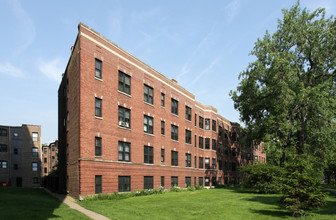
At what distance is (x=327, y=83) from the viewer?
105ft

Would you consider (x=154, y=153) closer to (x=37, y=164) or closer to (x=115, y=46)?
(x=115, y=46)

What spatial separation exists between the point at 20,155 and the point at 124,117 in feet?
157

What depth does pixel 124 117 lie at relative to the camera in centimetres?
3036

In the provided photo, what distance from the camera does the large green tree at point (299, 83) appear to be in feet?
106

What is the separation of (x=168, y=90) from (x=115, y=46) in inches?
472

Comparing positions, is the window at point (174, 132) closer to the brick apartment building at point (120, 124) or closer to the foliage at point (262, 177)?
the brick apartment building at point (120, 124)

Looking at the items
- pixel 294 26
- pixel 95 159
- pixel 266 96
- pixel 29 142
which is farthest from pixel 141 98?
pixel 29 142

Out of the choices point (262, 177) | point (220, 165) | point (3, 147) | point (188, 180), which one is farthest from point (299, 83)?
point (3, 147)

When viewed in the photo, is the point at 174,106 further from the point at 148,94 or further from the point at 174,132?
the point at 148,94

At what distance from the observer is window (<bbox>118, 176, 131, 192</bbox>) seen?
28.5m

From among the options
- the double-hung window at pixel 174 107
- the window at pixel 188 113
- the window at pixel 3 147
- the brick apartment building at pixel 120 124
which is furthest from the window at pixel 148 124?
the window at pixel 3 147

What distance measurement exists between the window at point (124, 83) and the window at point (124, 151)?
5.63 metres

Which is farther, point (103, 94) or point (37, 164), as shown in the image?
point (37, 164)

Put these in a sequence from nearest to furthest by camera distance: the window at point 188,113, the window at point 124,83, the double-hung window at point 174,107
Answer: the window at point 124,83 → the double-hung window at point 174,107 → the window at point 188,113
